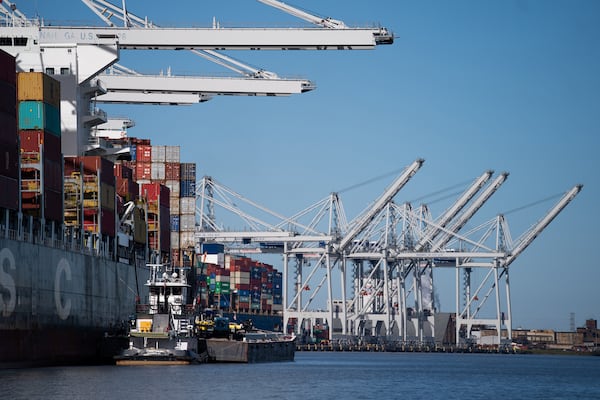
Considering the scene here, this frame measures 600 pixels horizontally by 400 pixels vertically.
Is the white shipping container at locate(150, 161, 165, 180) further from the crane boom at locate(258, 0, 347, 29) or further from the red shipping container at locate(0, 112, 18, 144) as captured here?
the red shipping container at locate(0, 112, 18, 144)

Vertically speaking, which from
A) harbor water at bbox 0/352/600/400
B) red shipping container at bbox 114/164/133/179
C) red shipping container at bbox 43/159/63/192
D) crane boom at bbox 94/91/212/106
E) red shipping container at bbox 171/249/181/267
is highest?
crane boom at bbox 94/91/212/106

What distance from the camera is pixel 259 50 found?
61188mm

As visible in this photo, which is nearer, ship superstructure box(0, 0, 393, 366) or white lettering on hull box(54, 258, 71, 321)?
ship superstructure box(0, 0, 393, 366)

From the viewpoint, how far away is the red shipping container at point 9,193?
49.3m

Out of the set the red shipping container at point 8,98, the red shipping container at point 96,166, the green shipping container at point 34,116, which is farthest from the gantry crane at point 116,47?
the red shipping container at point 8,98

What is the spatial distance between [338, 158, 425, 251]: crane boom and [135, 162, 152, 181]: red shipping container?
49873 mm

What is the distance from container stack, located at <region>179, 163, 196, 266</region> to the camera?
82188 mm

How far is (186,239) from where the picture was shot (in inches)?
3250

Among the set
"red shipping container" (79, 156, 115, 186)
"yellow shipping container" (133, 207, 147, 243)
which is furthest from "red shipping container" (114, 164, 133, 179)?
"red shipping container" (79, 156, 115, 186)

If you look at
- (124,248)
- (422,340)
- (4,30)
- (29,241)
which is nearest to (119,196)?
(124,248)

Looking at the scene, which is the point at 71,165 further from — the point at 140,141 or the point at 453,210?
the point at 453,210

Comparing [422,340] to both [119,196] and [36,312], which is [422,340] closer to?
[119,196]

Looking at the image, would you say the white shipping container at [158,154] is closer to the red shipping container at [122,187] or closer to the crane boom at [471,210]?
the red shipping container at [122,187]

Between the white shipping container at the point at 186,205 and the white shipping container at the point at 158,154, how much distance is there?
2.96m
